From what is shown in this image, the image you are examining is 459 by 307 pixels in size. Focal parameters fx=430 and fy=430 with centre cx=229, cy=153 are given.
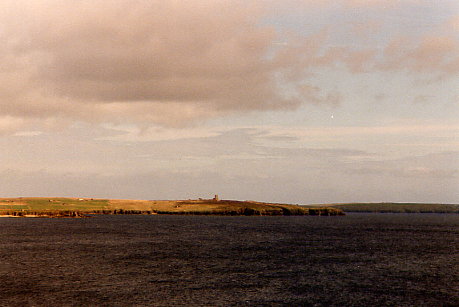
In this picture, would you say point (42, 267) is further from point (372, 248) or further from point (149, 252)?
point (372, 248)

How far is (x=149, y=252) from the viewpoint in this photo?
73875 mm

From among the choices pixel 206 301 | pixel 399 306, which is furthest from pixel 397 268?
pixel 206 301

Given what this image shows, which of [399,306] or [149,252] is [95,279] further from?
[399,306]

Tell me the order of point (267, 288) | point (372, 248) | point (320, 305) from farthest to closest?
point (372, 248) < point (267, 288) < point (320, 305)

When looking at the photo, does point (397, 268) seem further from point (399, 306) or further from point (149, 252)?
point (149, 252)

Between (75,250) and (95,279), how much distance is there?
2996 centimetres

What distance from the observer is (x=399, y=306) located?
38.5m

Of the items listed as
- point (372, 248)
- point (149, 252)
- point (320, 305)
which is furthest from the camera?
point (372, 248)

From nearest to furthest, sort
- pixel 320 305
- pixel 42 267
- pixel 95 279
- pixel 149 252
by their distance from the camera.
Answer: pixel 320 305 < pixel 95 279 < pixel 42 267 < pixel 149 252

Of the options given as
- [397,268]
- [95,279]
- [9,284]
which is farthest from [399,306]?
[9,284]

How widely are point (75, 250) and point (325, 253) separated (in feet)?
144

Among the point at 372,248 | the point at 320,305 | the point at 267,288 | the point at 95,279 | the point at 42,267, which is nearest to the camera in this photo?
the point at 320,305

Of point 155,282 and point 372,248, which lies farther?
point 372,248

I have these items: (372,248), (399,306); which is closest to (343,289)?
(399,306)
